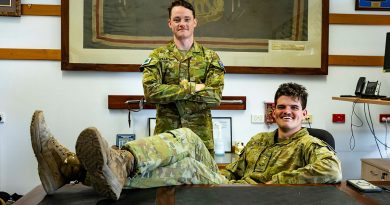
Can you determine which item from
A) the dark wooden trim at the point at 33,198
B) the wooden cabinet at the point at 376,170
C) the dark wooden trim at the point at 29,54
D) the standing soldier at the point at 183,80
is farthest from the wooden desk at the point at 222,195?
the dark wooden trim at the point at 29,54

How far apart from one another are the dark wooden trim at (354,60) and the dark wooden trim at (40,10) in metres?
2.37

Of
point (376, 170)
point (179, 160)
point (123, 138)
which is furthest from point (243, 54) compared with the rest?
point (179, 160)

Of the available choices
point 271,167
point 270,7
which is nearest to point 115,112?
point 270,7

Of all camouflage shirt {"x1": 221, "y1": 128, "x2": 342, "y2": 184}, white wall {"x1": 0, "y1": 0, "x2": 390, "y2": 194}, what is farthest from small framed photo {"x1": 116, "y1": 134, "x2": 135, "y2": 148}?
camouflage shirt {"x1": 221, "y1": 128, "x2": 342, "y2": 184}

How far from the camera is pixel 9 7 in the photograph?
125 inches

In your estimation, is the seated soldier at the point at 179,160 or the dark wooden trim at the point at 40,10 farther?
the dark wooden trim at the point at 40,10

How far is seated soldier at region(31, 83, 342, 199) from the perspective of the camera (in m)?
1.35

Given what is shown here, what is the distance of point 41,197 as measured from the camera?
150 centimetres

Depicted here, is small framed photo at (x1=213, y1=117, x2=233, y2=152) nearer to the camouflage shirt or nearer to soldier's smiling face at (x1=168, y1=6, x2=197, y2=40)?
soldier's smiling face at (x1=168, y1=6, x2=197, y2=40)

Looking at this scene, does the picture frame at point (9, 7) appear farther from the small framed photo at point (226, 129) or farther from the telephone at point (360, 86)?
the telephone at point (360, 86)

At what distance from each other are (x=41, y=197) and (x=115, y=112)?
1846mm

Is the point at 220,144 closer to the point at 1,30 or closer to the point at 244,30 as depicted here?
the point at 244,30

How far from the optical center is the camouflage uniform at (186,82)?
7.87ft

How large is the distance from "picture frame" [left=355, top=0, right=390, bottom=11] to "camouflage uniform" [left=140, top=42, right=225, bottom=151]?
5.54ft
